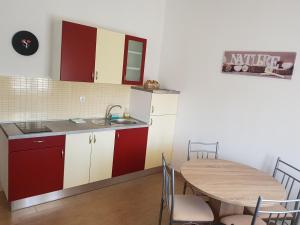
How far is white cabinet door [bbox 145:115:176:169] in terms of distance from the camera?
352 cm

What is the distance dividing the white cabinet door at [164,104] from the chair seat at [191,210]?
1457mm

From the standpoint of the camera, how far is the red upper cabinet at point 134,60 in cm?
320

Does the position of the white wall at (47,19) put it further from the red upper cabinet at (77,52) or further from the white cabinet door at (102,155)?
the white cabinet door at (102,155)

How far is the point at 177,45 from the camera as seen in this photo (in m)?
3.64

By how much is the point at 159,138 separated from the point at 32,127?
173 centimetres

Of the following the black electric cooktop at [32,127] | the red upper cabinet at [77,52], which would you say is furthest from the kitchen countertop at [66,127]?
the red upper cabinet at [77,52]

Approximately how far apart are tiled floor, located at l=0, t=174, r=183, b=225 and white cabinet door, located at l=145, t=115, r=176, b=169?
20.5 inches

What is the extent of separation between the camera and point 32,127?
104 inches

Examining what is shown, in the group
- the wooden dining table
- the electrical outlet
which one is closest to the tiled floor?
the wooden dining table

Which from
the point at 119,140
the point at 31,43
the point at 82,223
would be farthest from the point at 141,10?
the point at 82,223

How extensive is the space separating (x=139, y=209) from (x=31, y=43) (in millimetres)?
2199

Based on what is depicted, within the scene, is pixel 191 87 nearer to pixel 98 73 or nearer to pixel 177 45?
pixel 177 45

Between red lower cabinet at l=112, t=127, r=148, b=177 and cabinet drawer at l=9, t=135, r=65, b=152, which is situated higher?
cabinet drawer at l=9, t=135, r=65, b=152

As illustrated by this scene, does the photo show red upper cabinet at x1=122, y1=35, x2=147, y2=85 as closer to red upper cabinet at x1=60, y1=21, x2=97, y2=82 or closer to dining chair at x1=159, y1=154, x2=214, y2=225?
red upper cabinet at x1=60, y1=21, x2=97, y2=82
